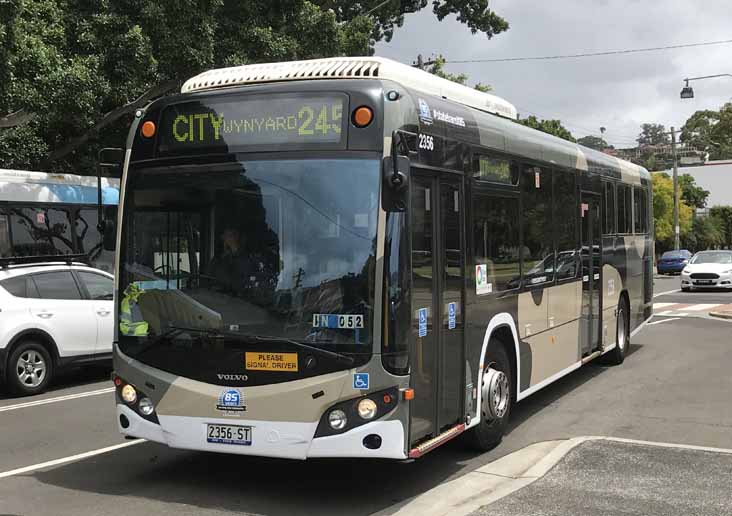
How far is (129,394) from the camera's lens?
636cm

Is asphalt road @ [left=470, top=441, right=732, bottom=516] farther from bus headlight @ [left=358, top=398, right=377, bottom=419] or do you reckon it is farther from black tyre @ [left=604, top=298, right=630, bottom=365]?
black tyre @ [left=604, top=298, right=630, bottom=365]

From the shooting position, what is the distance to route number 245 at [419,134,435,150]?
630 centimetres

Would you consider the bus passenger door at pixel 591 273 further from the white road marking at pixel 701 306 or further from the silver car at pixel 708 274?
the silver car at pixel 708 274

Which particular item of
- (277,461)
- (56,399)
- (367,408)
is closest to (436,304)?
(367,408)

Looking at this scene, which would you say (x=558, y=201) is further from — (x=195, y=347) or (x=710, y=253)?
(x=710, y=253)

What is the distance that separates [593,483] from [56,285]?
26.9 feet

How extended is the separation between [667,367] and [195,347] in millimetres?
8902

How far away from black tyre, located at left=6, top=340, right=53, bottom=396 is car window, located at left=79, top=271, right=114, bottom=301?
3.87 feet

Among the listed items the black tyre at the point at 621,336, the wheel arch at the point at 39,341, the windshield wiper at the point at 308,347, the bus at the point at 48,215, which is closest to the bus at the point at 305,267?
the windshield wiper at the point at 308,347

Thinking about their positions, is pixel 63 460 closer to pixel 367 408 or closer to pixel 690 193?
pixel 367 408

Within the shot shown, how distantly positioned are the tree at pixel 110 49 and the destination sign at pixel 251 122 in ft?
24.9

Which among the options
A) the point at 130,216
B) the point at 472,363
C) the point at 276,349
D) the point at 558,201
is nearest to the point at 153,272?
the point at 130,216

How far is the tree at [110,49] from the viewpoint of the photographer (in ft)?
49.7

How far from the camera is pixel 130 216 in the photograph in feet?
21.5
